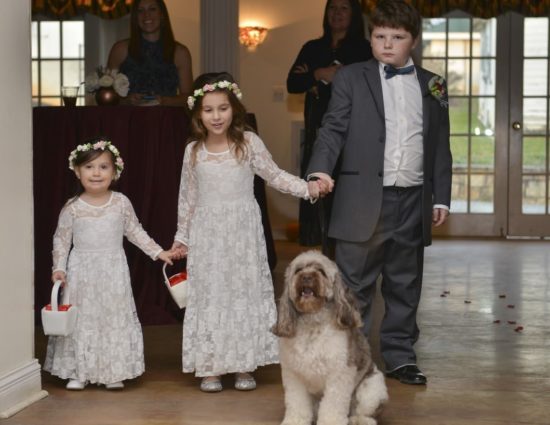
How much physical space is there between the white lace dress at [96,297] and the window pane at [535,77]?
7.63m

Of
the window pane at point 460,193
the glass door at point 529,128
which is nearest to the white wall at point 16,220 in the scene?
the window pane at point 460,193

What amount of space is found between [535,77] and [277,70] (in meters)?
2.61

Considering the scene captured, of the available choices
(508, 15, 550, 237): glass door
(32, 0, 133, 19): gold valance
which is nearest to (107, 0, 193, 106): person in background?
(32, 0, 133, 19): gold valance

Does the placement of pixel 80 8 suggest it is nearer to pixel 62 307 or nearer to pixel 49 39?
pixel 49 39

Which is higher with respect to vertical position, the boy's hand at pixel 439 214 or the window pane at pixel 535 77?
the window pane at pixel 535 77

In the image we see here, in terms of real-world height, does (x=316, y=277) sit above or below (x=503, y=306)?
above

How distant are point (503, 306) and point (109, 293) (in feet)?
10.0

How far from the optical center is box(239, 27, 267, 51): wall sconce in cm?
1111

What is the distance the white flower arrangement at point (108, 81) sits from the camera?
18.4 ft

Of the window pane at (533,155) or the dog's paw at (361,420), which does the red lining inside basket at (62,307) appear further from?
the window pane at (533,155)

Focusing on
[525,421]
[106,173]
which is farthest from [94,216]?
[525,421]

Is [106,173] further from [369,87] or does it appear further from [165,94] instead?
[165,94]

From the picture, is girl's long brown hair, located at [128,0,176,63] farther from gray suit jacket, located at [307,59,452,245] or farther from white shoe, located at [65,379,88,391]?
white shoe, located at [65,379,88,391]

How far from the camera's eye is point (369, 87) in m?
4.14
